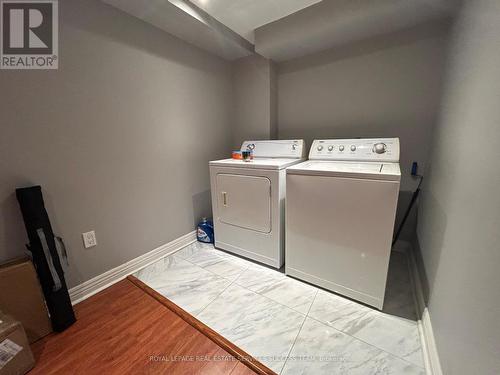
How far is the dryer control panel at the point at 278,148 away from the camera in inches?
77.4

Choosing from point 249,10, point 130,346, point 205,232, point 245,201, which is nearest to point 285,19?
point 249,10

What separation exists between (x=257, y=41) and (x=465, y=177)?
1.96m

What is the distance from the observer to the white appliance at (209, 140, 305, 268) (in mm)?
1610

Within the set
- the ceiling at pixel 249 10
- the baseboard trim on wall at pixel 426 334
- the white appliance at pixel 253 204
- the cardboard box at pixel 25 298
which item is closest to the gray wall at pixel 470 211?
the baseboard trim on wall at pixel 426 334

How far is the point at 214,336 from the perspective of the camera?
115 cm

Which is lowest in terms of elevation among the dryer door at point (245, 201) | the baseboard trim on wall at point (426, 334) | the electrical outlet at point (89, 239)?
the baseboard trim on wall at point (426, 334)

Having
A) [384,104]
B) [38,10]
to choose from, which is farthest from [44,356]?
[384,104]

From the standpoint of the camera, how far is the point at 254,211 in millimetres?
1725

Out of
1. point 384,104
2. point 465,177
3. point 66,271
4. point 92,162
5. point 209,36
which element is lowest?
point 66,271

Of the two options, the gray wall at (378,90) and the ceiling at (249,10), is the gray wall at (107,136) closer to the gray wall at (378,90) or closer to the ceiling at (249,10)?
the ceiling at (249,10)

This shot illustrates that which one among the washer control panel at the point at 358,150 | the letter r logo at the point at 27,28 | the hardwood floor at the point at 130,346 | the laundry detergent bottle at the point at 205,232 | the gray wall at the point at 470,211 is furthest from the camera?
the laundry detergent bottle at the point at 205,232

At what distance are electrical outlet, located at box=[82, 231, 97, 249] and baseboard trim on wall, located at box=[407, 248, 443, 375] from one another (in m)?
2.11

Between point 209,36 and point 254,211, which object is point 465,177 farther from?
point 209,36

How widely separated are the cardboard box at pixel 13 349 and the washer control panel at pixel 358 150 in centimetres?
213
